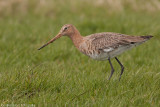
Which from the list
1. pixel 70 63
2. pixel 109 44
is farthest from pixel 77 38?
pixel 70 63

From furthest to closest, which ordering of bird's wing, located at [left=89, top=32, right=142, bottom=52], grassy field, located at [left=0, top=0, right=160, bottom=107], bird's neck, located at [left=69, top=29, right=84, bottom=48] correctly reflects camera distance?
bird's neck, located at [left=69, top=29, right=84, bottom=48]
bird's wing, located at [left=89, top=32, right=142, bottom=52]
grassy field, located at [left=0, top=0, right=160, bottom=107]

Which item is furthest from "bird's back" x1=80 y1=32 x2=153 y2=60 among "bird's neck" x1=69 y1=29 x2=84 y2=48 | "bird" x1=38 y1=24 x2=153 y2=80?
"bird's neck" x1=69 y1=29 x2=84 y2=48

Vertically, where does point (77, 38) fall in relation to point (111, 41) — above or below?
above

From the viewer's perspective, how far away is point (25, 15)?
44.3ft

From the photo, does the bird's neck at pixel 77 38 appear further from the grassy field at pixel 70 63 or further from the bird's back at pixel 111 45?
the grassy field at pixel 70 63

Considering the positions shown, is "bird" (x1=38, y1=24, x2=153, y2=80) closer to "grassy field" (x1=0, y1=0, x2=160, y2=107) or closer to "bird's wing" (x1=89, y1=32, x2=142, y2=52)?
"bird's wing" (x1=89, y1=32, x2=142, y2=52)

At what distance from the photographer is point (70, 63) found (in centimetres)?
812

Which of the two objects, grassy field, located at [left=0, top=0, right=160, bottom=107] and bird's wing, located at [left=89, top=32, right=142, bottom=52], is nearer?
grassy field, located at [left=0, top=0, right=160, bottom=107]

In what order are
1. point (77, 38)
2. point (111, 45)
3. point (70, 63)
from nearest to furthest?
point (111, 45) < point (77, 38) < point (70, 63)

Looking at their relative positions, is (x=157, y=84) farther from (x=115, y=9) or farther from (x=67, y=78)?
(x=115, y=9)

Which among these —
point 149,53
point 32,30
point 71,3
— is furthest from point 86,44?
point 71,3

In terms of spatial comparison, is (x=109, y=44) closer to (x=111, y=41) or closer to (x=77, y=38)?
(x=111, y=41)

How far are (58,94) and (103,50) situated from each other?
1.46 meters

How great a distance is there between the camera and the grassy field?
17.6 feet
